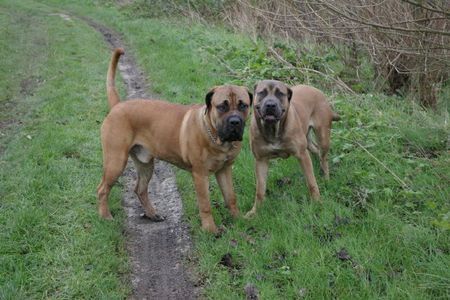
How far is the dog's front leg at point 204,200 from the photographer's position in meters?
5.21

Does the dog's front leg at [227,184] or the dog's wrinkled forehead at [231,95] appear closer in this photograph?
the dog's wrinkled forehead at [231,95]

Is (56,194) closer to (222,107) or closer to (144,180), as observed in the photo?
(144,180)

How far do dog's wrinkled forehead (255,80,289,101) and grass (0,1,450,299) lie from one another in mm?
1162

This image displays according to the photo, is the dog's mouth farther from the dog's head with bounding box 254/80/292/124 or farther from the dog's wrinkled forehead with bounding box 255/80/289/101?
the dog's wrinkled forehead with bounding box 255/80/289/101

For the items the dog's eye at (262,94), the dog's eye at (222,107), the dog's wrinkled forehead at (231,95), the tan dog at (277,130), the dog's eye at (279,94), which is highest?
the dog's wrinkled forehead at (231,95)

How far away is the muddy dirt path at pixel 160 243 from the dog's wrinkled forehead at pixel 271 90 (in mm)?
1661

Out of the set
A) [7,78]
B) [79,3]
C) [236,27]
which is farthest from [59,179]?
[79,3]

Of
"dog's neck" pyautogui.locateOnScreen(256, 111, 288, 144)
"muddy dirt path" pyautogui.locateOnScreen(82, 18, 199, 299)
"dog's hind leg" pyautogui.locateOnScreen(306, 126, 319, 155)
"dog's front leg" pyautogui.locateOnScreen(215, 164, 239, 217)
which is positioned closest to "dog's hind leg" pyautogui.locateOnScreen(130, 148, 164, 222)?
"muddy dirt path" pyautogui.locateOnScreen(82, 18, 199, 299)

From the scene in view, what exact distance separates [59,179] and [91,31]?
45.0 feet

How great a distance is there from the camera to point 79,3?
26875 millimetres

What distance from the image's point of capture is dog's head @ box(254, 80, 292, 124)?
5.18 meters

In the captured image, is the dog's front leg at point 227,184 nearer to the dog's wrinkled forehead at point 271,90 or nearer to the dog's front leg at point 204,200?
the dog's front leg at point 204,200

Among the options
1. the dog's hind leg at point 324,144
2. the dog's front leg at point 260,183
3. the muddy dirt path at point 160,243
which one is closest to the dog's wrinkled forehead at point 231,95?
the dog's front leg at point 260,183

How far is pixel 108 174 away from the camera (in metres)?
5.47
